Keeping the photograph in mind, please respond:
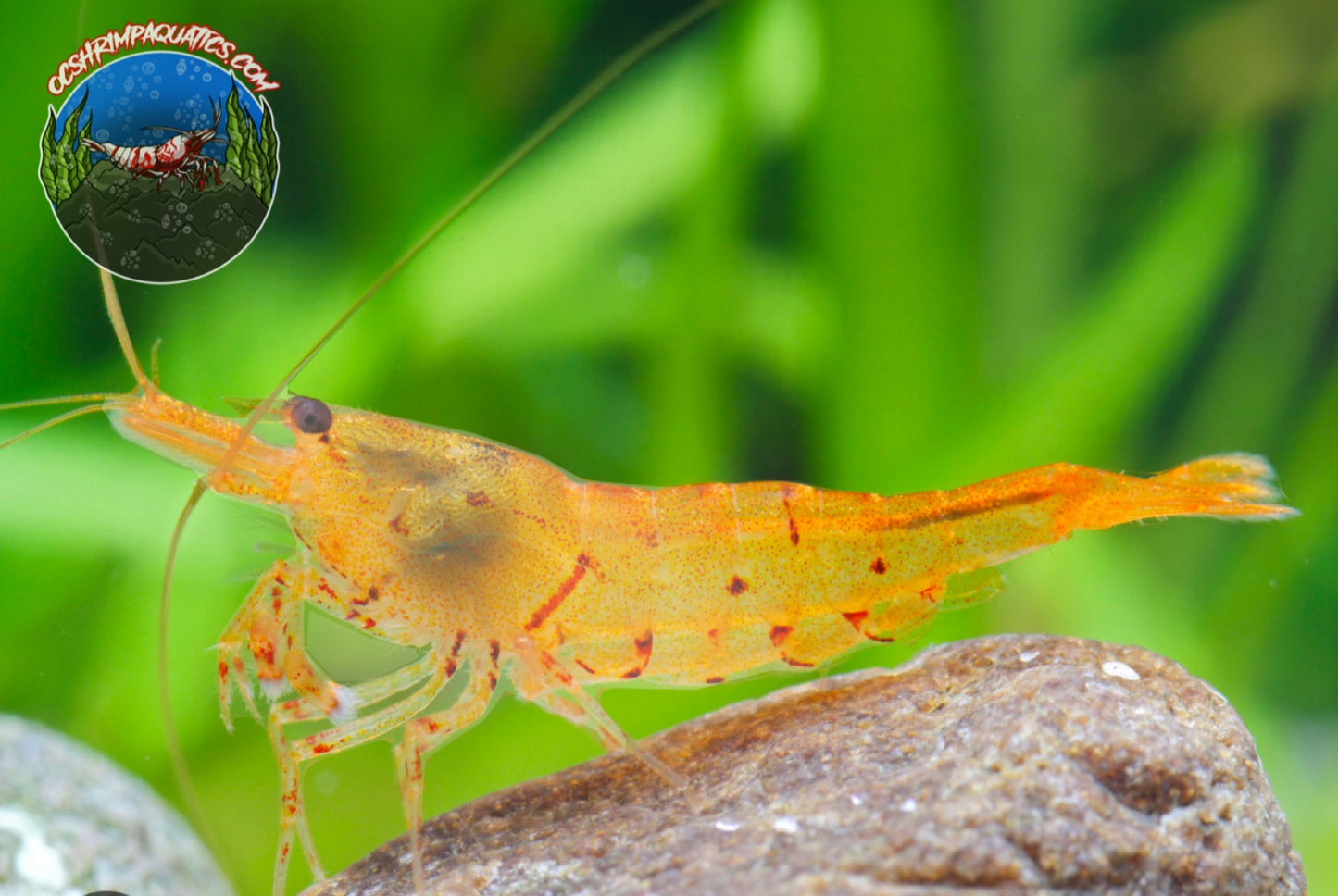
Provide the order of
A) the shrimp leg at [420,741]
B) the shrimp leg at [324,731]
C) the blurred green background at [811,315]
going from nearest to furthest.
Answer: the shrimp leg at [420,741] < the shrimp leg at [324,731] < the blurred green background at [811,315]

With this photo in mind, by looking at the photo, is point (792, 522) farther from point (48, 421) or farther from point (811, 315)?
point (48, 421)

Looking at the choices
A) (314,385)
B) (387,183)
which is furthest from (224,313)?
(387,183)

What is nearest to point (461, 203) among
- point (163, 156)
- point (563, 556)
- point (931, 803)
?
point (163, 156)

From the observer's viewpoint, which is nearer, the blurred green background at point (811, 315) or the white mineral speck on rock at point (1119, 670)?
the white mineral speck on rock at point (1119, 670)

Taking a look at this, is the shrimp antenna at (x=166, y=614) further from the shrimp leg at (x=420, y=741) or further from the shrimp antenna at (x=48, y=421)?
the shrimp leg at (x=420, y=741)

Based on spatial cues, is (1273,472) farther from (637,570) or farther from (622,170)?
(622,170)

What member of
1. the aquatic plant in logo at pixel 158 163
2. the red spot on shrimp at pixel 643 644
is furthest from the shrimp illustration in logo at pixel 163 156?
the red spot on shrimp at pixel 643 644
